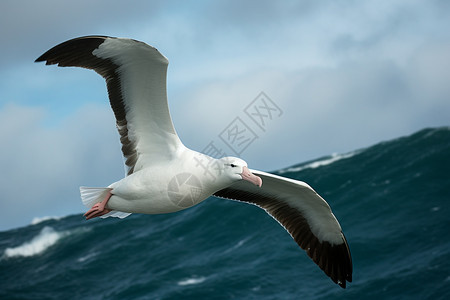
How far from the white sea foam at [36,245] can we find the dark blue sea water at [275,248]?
2.50 ft

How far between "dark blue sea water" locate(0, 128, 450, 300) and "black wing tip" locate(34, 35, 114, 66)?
59.2ft

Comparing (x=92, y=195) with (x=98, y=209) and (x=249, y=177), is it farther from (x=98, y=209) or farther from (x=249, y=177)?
(x=249, y=177)

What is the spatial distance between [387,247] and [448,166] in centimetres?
1027

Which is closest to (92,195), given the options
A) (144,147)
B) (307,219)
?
(144,147)

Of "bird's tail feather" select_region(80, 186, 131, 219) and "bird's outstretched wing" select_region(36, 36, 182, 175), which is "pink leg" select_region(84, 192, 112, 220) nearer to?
"bird's tail feather" select_region(80, 186, 131, 219)

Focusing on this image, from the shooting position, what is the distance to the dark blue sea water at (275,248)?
26234 millimetres

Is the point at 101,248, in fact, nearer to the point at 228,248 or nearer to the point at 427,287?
the point at 228,248

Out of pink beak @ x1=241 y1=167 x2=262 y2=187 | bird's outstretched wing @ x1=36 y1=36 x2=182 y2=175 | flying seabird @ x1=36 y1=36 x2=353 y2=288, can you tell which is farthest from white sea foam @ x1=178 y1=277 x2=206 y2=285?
pink beak @ x1=241 y1=167 x2=262 y2=187

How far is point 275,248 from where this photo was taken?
1226 inches

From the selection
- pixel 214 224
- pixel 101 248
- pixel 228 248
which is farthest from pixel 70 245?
pixel 228 248

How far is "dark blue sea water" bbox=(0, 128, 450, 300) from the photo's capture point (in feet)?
86.1

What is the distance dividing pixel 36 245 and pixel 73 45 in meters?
47.4

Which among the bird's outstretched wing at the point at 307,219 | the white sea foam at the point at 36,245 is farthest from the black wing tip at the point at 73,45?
the white sea foam at the point at 36,245

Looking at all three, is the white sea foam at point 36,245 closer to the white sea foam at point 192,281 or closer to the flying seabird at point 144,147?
the white sea foam at point 192,281
